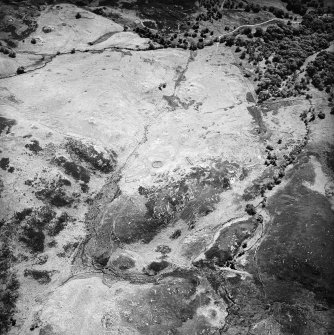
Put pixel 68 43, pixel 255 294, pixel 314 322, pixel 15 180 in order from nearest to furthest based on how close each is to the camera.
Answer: pixel 314 322
pixel 255 294
pixel 15 180
pixel 68 43

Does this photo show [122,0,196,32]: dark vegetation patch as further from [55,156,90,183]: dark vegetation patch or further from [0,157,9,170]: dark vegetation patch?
[0,157,9,170]: dark vegetation patch

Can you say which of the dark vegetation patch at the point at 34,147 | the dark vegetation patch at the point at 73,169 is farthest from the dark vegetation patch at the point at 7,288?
the dark vegetation patch at the point at 34,147

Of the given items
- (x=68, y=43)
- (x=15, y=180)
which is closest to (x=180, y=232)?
(x=15, y=180)

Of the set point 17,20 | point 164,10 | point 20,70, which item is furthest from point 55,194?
point 164,10

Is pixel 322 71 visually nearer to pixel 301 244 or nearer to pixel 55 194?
pixel 301 244

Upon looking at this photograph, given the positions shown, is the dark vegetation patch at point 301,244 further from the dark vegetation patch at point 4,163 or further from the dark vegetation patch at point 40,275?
the dark vegetation patch at point 4,163

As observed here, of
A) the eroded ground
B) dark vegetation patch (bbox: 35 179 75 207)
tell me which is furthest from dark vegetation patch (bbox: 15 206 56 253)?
dark vegetation patch (bbox: 35 179 75 207)

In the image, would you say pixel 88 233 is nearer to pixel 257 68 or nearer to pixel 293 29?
pixel 257 68
